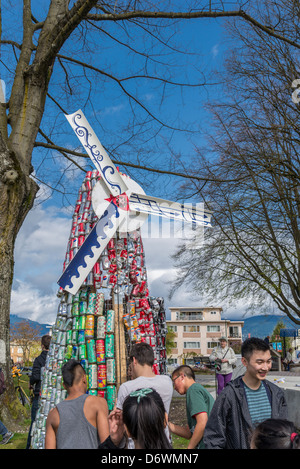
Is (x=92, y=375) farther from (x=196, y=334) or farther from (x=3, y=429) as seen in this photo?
(x=196, y=334)

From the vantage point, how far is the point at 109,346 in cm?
511

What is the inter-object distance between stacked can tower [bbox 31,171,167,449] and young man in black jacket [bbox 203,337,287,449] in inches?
81.4

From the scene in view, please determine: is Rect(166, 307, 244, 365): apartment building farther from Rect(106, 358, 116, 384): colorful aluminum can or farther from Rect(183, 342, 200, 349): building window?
Rect(106, 358, 116, 384): colorful aluminum can

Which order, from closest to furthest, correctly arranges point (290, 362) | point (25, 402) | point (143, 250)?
point (143, 250) → point (25, 402) → point (290, 362)

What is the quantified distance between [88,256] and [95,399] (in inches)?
77.8

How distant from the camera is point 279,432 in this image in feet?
7.52

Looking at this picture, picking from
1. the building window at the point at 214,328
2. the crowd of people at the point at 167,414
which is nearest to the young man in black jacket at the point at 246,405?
the crowd of people at the point at 167,414

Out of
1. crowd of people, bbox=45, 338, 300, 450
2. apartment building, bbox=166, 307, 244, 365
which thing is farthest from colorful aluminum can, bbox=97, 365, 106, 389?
apartment building, bbox=166, 307, 244, 365

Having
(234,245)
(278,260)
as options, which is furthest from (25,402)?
(278,260)

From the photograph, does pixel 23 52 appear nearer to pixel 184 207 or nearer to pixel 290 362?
pixel 184 207

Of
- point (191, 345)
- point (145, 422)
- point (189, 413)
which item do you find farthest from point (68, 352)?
point (191, 345)

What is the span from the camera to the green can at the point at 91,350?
5.05m

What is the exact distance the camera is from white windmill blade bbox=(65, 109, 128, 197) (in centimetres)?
558

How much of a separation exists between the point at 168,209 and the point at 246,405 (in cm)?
329
